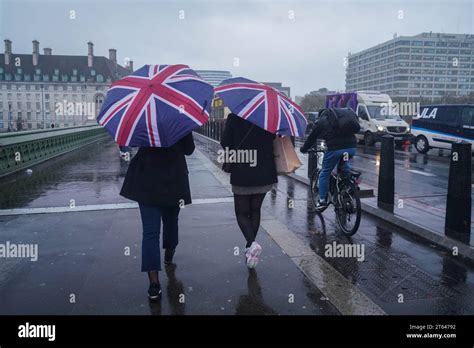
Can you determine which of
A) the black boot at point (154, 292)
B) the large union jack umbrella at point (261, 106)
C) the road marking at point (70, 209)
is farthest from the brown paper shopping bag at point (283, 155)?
the road marking at point (70, 209)

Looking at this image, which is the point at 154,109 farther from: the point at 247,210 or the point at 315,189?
the point at 315,189

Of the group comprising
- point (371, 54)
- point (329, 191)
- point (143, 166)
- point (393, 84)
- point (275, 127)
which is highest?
point (371, 54)

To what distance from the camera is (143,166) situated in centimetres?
366

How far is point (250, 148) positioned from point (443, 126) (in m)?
15.7

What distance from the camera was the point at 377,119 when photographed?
22.2 metres

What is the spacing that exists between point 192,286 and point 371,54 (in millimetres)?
123400

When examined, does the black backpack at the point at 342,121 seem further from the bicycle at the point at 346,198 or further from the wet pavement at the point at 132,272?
the wet pavement at the point at 132,272

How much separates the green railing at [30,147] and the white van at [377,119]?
51.1ft

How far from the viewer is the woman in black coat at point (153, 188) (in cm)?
364

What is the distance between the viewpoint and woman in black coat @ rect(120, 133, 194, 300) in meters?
3.64

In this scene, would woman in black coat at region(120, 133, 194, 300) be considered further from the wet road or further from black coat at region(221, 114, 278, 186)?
the wet road
